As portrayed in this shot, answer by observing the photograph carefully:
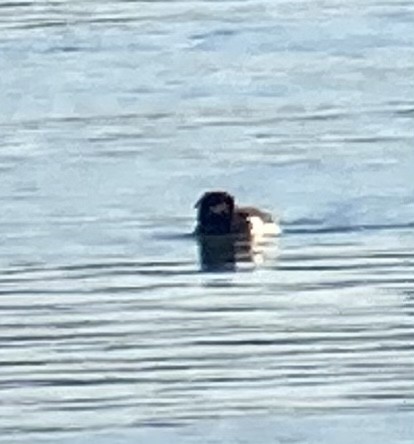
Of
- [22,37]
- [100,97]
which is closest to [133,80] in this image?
[100,97]

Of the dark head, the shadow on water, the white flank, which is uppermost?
the dark head

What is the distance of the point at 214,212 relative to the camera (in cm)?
2578

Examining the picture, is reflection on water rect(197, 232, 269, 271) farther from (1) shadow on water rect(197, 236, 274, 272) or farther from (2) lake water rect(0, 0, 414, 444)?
(2) lake water rect(0, 0, 414, 444)

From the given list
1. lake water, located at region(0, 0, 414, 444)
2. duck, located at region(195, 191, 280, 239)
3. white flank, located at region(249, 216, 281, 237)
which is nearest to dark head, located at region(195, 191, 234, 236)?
duck, located at region(195, 191, 280, 239)

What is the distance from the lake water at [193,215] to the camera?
19828 millimetres

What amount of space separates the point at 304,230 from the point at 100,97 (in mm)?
6049

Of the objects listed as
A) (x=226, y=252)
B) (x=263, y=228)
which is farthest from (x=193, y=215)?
(x=263, y=228)

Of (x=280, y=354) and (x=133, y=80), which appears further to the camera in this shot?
(x=133, y=80)

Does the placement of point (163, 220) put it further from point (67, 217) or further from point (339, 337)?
point (339, 337)

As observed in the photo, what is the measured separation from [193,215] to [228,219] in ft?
0.82

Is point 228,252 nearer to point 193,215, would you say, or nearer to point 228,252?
point 228,252

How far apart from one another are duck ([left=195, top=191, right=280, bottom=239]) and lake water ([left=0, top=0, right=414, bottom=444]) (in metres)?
0.15

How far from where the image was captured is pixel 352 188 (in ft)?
88.0

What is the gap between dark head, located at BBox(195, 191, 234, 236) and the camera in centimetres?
2578
